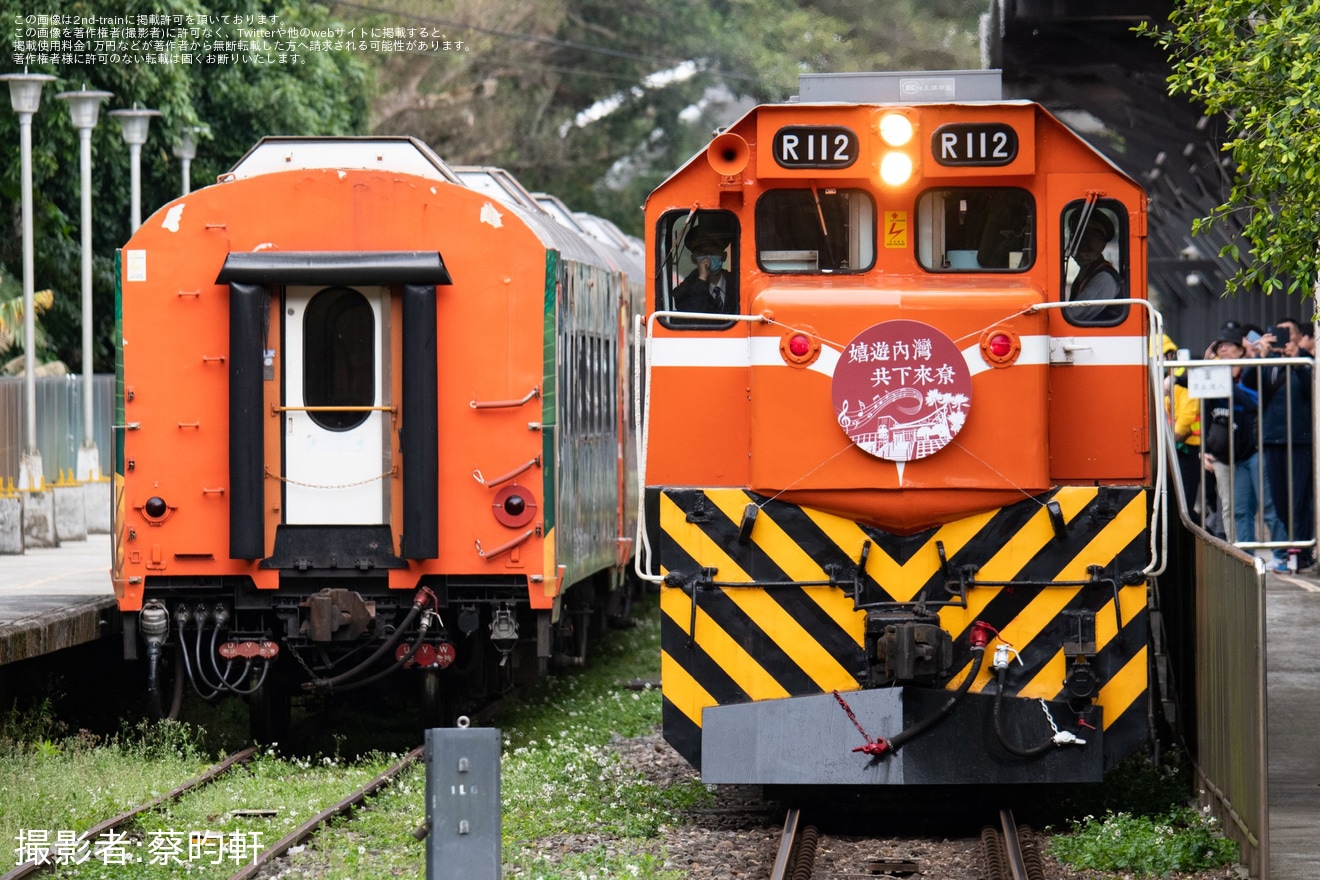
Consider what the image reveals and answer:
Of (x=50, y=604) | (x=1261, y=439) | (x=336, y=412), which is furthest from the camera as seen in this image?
(x=1261, y=439)

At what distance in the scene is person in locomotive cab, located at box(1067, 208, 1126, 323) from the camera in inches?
345

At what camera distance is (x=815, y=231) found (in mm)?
8922

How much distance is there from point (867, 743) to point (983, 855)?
0.72 meters

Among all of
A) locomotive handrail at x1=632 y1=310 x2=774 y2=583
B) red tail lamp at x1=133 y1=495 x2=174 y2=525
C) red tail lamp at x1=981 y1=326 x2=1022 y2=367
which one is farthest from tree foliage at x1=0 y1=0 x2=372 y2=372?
red tail lamp at x1=981 y1=326 x2=1022 y2=367

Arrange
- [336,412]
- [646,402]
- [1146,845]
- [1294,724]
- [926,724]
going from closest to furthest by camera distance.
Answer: [1146,845]
[926,724]
[646,402]
[1294,724]
[336,412]

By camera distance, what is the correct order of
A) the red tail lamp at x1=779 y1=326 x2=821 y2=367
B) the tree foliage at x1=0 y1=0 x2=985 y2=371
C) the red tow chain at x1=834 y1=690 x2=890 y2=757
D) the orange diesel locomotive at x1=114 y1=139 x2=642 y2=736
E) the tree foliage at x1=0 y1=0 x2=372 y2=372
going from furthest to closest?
1. the tree foliage at x1=0 y1=0 x2=985 y2=371
2. the tree foliage at x1=0 y1=0 x2=372 y2=372
3. the orange diesel locomotive at x1=114 y1=139 x2=642 y2=736
4. the red tail lamp at x1=779 y1=326 x2=821 y2=367
5. the red tow chain at x1=834 y1=690 x2=890 y2=757

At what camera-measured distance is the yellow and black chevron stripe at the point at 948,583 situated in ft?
28.2

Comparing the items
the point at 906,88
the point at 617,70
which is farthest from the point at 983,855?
the point at 617,70

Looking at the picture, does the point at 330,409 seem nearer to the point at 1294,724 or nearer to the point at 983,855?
the point at 983,855

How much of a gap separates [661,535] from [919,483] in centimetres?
123

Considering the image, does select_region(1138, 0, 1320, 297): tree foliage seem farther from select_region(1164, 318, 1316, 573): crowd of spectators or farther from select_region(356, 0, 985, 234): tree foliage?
select_region(356, 0, 985, 234): tree foliage

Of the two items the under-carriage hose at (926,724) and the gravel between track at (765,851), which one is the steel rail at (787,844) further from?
the under-carriage hose at (926,724)

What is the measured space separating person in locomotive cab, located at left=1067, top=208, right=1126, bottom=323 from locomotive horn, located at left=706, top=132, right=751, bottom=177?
1.57 meters

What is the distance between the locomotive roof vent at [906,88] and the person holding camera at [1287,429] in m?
6.48
